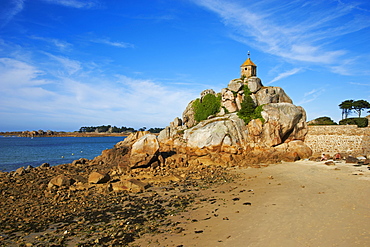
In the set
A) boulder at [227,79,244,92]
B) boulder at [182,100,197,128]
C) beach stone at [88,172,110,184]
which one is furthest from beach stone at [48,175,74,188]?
boulder at [227,79,244,92]

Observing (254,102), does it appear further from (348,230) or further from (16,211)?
(16,211)

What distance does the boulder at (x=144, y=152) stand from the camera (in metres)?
23.6

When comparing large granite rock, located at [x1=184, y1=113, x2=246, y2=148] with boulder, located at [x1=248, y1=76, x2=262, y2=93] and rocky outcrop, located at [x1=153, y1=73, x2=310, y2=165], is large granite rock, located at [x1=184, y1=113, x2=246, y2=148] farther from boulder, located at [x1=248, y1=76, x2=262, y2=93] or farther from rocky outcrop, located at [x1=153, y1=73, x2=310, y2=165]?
boulder, located at [x1=248, y1=76, x2=262, y2=93]

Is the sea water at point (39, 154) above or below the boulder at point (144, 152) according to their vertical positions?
below

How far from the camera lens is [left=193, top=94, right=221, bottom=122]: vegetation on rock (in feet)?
123

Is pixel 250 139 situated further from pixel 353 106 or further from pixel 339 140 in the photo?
pixel 353 106

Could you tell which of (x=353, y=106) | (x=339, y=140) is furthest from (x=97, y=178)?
(x=353, y=106)

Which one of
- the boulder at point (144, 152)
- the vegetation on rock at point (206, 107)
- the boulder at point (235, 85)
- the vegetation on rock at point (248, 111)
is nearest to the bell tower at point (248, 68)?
the boulder at point (235, 85)

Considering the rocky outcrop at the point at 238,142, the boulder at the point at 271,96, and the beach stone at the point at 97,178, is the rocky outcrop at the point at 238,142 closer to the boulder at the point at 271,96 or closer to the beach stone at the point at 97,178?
the boulder at the point at 271,96

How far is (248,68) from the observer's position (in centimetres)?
3822

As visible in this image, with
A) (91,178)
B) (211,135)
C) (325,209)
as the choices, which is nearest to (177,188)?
(91,178)

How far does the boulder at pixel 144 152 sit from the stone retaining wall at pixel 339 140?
1862cm

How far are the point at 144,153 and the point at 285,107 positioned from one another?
1832cm

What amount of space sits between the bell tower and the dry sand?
75.1 ft
